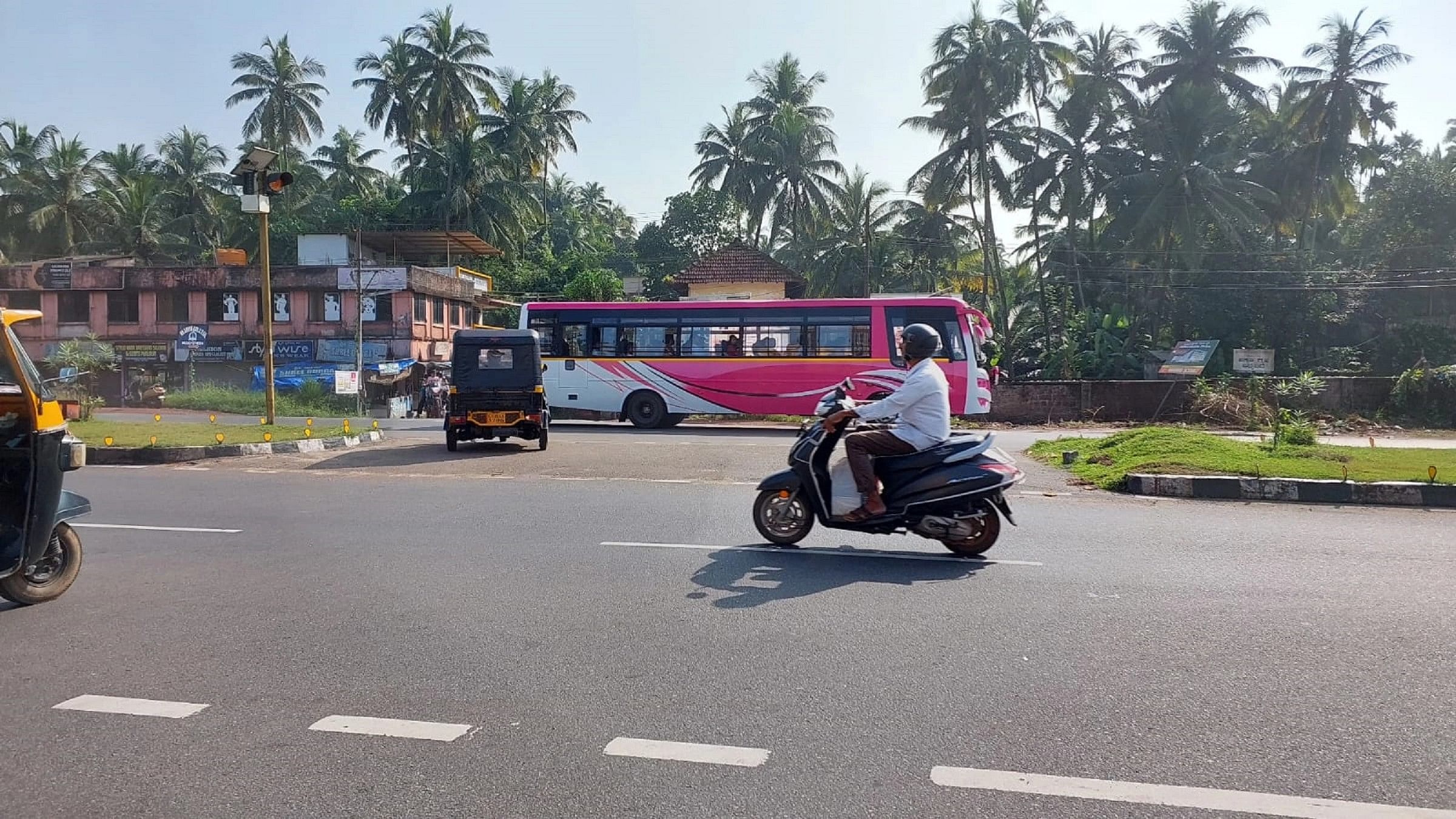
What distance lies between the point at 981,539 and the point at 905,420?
0.99 m

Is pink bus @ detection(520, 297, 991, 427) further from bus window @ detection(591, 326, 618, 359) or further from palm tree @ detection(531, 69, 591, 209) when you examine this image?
palm tree @ detection(531, 69, 591, 209)

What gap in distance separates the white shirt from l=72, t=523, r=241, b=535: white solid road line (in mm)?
5368

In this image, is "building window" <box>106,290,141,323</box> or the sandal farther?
"building window" <box>106,290,141,323</box>

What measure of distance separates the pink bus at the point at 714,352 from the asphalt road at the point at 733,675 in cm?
1413

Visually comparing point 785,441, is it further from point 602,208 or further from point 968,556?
point 602,208

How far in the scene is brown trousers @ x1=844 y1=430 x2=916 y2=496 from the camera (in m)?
7.09

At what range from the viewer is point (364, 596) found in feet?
20.0

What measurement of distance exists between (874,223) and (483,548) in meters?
39.0

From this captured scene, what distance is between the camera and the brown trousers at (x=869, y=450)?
7086 mm

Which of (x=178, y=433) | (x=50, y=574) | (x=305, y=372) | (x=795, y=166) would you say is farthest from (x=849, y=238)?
(x=50, y=574)

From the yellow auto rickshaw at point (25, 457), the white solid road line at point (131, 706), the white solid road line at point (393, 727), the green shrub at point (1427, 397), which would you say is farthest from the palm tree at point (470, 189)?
the white solid road line at point (393, 727)

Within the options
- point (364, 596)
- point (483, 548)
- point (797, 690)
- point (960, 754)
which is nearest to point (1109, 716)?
point (960, 754)

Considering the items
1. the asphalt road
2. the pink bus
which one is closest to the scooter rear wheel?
the asphalt road

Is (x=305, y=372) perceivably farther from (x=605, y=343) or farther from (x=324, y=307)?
(x=605, y=343)
